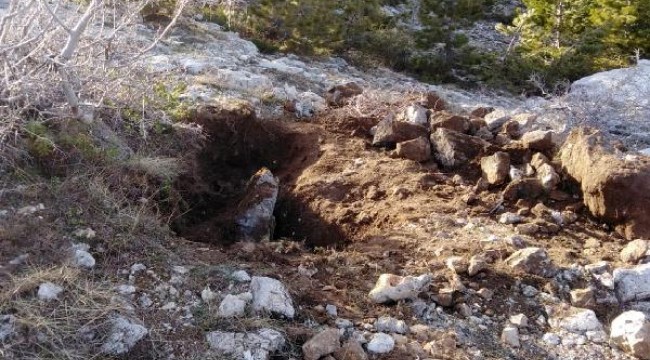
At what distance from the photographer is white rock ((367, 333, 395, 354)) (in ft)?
9.39

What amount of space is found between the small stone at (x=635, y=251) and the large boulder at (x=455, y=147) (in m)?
1.40

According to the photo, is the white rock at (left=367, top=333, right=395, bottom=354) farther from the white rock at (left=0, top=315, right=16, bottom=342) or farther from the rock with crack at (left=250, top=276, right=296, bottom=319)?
the white rock at (left=0, top=315, right=16, bottom=342)

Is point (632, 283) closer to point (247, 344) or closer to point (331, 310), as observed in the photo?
point (331, 310)

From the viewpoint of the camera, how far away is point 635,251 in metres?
3.62

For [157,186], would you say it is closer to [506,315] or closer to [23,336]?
[23,336]

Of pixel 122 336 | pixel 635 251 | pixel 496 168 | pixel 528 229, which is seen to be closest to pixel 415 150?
pixel 496 168

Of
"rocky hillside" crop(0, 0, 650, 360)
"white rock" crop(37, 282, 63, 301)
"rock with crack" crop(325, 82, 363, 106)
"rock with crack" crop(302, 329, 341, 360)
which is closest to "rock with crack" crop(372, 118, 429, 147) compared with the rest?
"rocky hillside" crop(0, 0, 650, 360)

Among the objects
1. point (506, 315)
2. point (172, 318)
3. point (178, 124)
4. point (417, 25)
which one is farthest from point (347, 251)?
point (417, 25)

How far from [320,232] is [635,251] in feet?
6.55

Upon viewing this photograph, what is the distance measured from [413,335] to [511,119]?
2867mm

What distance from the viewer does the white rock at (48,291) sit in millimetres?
2760

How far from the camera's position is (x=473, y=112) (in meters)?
5.85

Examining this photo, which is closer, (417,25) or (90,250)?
(90,250)

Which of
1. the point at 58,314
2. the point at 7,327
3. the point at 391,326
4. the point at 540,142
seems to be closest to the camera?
the point at 7,327
